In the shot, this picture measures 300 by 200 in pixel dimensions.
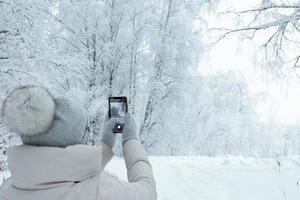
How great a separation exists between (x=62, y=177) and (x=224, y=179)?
5540mm

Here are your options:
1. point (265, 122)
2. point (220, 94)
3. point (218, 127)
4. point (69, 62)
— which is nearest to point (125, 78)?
point (69, 62)

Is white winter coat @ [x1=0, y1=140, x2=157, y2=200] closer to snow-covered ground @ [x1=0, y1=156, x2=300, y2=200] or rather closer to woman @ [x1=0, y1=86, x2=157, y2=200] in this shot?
woman @ [x1=0, y1=86, x2=157, y2=200]

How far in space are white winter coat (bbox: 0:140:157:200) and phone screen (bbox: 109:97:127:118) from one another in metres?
0.47

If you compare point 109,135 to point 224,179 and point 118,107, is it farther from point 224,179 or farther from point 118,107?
point 224,179

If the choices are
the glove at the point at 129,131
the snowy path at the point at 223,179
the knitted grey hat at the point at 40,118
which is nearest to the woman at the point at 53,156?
the knitted grey hat at the point at 40,118

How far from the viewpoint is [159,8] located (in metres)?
16.2

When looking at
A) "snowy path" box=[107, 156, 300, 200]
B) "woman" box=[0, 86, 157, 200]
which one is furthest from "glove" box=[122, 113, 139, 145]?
"snowy path" box=[107, 156, 300, 200]

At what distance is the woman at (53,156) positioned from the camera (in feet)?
4.65

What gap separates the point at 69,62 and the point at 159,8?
7.00 metres

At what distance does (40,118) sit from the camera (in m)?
1.45

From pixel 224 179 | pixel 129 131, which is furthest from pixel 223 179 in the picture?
pixel 129 131

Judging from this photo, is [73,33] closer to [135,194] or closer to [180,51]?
[180,51]

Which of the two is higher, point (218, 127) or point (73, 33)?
point (73, 33)

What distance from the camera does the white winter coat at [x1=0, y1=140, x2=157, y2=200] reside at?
1.41 m
